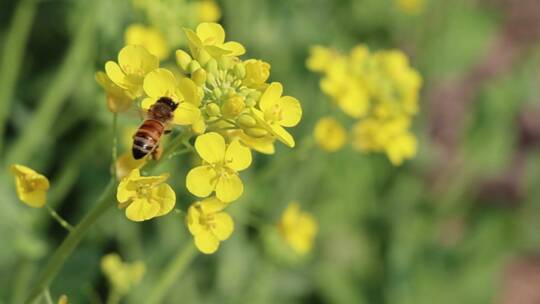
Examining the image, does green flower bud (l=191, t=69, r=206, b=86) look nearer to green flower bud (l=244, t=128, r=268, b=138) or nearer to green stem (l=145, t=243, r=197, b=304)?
green flower bud (l=244, t=128, r=268, b=138)

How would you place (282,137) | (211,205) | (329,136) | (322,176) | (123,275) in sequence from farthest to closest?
(322,176), (329,136), (123,275), (211,205), (282,137)

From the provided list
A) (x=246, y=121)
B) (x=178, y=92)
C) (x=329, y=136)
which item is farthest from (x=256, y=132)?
(x=329, y=136)

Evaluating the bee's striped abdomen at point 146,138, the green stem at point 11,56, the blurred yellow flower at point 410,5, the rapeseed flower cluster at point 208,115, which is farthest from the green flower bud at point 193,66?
the blurred yellow flower at point 410,5

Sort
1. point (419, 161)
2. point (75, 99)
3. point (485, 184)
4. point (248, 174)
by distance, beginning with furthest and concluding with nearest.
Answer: point (485, 184) → point (419, 161) → point (248, 174) → point (75, 99)

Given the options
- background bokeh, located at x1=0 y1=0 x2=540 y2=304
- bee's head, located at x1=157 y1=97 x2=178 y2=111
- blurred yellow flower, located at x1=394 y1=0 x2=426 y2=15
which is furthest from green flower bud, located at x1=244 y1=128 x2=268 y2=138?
blurred yellow flower, located at x1=394 y1=0 x2=426 y2=15

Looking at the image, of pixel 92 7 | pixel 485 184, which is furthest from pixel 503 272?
pixel 92 7

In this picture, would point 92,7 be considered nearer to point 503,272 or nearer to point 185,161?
point 185,161

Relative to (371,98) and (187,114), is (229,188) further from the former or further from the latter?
(371,98)
